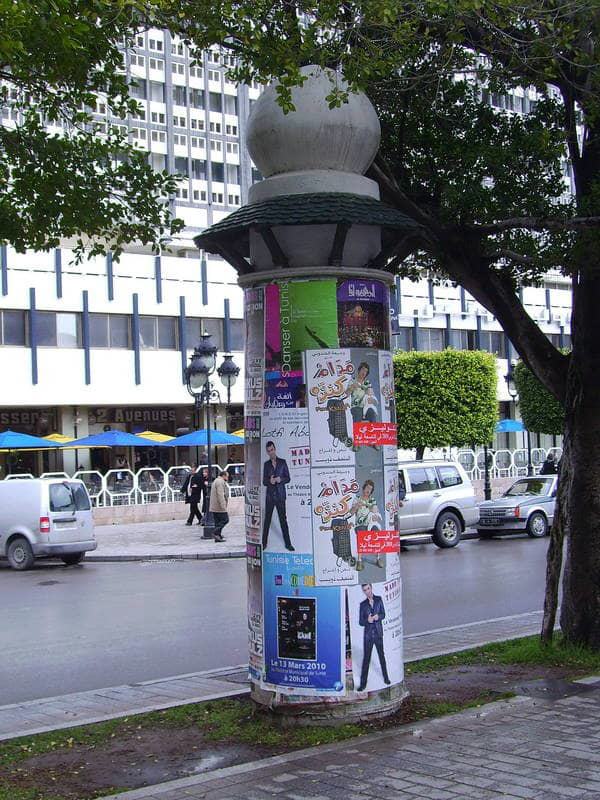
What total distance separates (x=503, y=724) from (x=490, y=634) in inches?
165

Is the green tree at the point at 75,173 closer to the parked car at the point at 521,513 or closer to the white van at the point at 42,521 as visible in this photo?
the white van at the point at 42,521

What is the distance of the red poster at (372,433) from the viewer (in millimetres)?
7023

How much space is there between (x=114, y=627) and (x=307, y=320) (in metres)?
7.03

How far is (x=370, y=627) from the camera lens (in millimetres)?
6910

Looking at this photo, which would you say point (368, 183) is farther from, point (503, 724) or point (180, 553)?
point (180, 553)

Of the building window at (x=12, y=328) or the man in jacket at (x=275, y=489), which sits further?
the building window at (x=12, y=328)

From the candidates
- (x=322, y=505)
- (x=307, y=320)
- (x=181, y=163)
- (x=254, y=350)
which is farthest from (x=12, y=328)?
(x=322, y=505)

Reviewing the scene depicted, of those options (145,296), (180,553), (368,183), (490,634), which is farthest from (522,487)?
(145,296)

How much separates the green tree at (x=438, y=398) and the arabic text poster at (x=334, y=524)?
3018 cm

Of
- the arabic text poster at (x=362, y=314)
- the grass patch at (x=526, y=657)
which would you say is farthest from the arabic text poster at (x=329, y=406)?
the grass patch at (x=526, y=657)

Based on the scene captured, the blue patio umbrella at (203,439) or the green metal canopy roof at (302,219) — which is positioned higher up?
the green metal canopy roof at (302,219)

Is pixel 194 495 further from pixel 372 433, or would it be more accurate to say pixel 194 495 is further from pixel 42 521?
pixel 372 433

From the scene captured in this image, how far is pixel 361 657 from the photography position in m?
6.86

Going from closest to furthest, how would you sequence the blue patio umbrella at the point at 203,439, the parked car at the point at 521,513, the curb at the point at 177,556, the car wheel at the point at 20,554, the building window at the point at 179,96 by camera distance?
the car wheel at the point at 20,554 < the curb at the point at 177,556 < the parked car at the point at 521,513 < the blue patio umbrella at the point at 203,439 < the building window at the point at 179,96
